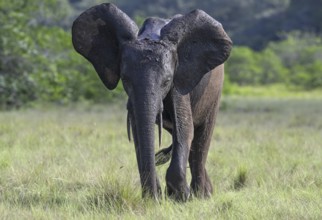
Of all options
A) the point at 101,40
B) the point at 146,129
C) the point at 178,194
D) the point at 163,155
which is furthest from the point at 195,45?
the point at 163,155

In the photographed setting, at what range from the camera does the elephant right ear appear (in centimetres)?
611

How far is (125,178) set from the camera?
6.11 meters

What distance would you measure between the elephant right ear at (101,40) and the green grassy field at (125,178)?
34.6 inches

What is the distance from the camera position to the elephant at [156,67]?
5.44 metres

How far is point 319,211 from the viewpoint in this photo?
17.3ft

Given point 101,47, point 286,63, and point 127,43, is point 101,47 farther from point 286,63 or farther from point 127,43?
point 286,63

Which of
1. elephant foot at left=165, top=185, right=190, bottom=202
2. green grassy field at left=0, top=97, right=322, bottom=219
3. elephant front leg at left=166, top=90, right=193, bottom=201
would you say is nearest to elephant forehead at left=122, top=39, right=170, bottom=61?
elephant front leg at left=166, top=90, right=193, bottom=201

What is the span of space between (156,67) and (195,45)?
0.74 metres

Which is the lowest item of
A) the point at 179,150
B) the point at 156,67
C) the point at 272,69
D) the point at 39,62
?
the point at 272,69

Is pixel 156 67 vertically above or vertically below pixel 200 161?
above

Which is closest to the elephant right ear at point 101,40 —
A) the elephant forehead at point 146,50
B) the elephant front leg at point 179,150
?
the elephant forehead at point 146,50

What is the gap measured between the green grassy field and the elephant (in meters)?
0.33

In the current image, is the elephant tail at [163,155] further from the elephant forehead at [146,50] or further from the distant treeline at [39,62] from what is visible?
the distant treeline at [39,62]

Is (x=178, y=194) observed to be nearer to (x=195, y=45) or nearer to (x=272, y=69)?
(x=195, y=45)
